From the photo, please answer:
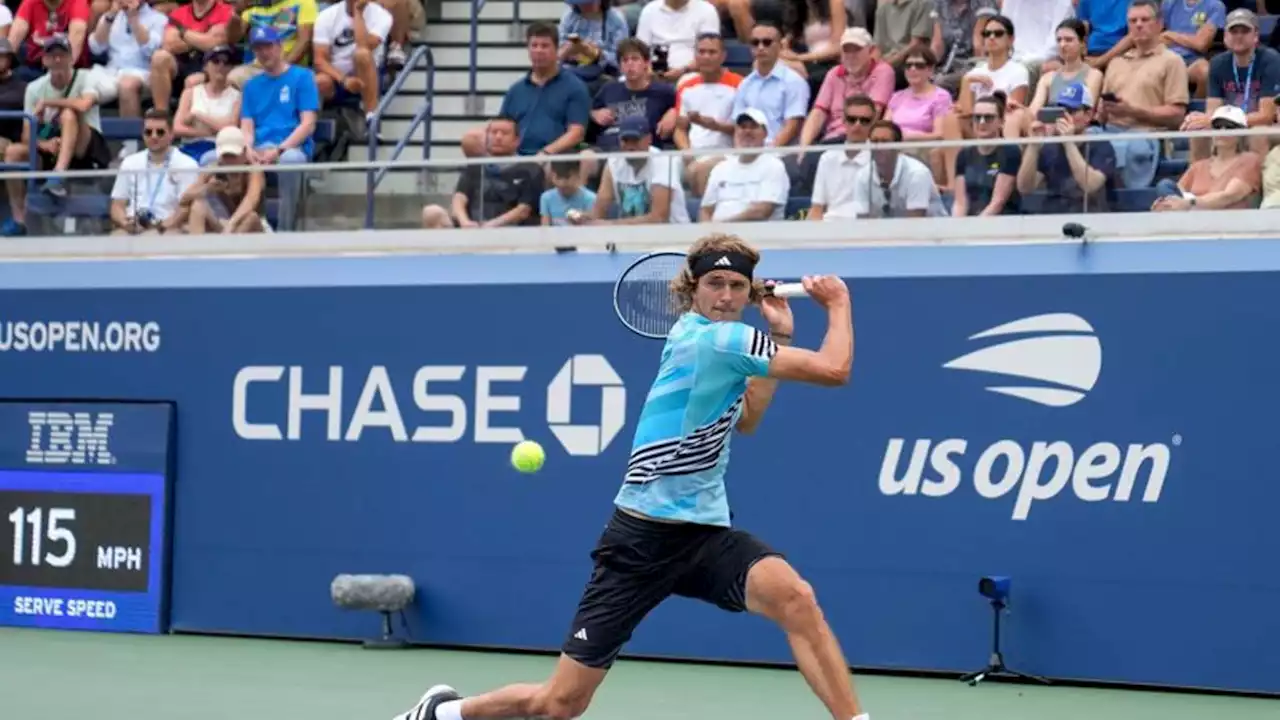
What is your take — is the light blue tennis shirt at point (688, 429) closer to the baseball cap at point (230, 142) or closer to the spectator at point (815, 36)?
the spectator at point (815, 36)

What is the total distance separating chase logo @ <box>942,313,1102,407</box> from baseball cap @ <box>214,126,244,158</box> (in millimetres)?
5579

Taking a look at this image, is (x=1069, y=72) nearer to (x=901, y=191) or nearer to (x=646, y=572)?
(x=901, y=191)

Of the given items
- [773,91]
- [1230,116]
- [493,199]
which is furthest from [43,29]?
[1230,116]

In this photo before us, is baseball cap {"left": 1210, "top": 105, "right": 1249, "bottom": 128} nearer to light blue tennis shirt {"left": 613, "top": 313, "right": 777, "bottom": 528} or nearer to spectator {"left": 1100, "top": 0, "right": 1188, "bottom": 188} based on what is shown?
spectator {"left": 1100, "top": 0, "right": 1188, "bottom": 188}

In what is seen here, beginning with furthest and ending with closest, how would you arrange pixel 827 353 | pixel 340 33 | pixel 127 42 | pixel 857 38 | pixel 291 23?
pixel 127 42, pixel 291 23, pixel 340 33, pixel 857 38, pixel 827 353

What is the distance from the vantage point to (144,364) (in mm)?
14586

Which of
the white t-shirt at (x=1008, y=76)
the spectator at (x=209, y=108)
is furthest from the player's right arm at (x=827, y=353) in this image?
the spectator at (x=209, y=108)

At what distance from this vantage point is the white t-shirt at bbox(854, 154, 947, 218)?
41.3 feet

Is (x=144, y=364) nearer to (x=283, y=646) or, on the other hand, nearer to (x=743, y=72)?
(x=283, y=646)

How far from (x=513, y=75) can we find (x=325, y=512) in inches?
195

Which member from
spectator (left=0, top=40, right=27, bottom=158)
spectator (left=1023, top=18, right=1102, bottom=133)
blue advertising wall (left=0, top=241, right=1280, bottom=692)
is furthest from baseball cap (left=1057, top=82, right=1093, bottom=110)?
spectator (left=0, top=40, right=27, bottom=158)

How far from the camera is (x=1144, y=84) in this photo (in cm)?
1320

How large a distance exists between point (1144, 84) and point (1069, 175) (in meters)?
1.34

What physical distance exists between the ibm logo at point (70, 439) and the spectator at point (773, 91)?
4.55 m
